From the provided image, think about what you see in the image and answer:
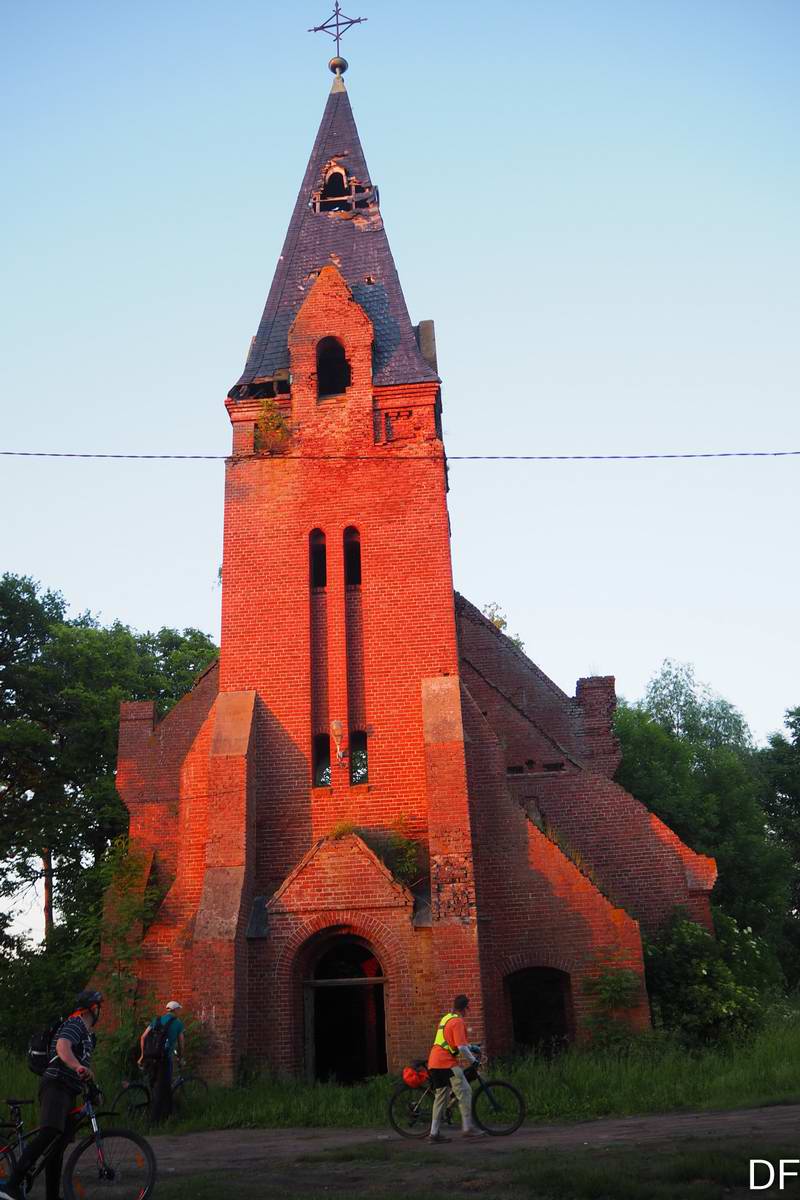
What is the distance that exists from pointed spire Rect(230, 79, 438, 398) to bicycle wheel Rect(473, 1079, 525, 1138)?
13555mm

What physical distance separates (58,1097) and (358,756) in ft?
37.5

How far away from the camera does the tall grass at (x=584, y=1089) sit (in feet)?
41.4

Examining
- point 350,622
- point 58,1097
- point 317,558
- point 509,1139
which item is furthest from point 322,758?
point 58,1097

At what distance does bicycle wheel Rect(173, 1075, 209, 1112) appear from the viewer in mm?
13797

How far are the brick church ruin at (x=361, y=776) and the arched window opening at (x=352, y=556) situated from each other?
2.2 inches

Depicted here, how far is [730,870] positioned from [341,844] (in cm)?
1904

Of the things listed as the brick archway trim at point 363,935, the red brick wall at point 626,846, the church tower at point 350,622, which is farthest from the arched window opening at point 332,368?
the brick archway trim at point 363,935

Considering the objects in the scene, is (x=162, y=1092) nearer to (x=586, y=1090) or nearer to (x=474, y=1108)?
(x=474, y=1108)

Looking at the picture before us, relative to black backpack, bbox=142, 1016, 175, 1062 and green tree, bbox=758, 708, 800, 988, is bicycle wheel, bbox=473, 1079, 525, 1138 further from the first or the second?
green tree, bbox=758, 708, 800, 988

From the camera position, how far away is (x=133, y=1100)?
543 inches

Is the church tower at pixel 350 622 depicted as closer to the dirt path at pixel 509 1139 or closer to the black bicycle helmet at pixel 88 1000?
the dirt path at pixel 509 1139

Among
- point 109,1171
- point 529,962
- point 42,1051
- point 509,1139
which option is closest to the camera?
point 109,1171

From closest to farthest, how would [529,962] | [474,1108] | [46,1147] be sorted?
1. [46,1147]
2. [474,1108]
3. [529,962]

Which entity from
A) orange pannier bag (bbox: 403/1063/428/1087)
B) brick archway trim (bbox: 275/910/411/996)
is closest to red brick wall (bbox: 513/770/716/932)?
brick archway trim (bbox: 275/910/411/996)
